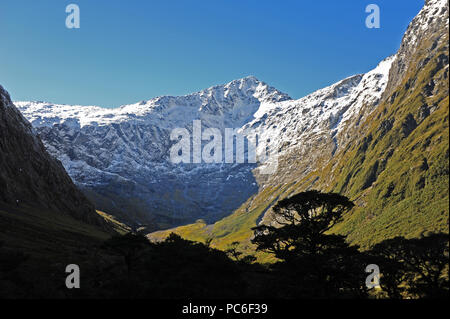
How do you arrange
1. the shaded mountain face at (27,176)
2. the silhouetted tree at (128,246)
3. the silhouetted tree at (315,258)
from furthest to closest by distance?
the shaded mountain face at (27,176) → the silhouetted tree at (128,246) → the silhouetted tree at (315,258)

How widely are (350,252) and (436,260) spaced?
1480 cm

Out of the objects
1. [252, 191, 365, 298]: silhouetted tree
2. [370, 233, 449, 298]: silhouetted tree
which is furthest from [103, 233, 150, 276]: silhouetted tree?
[370, 233, 449, 298]: silhouetted tree

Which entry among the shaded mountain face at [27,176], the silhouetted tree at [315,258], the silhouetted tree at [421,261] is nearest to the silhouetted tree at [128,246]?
the silhouetted tree at [315,258]

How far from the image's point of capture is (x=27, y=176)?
16888 cm

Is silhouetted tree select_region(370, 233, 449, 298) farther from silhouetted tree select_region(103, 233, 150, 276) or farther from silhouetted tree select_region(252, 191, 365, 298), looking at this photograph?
silhouetted tree select_region(103, 233, 150, 276)

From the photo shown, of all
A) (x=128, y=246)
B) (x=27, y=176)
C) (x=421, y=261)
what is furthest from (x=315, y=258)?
(x=27, y=176)

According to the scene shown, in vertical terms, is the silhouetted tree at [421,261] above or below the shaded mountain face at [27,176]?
below

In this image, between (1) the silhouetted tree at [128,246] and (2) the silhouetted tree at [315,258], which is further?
(1) the silhouetted tree at [128,246]

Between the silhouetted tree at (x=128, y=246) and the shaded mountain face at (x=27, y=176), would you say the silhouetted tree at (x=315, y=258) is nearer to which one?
the silhouetted tree at (x=128, y=246)

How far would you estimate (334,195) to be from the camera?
63.2 meters

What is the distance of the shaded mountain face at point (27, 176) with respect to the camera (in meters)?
155

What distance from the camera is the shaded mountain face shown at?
155 m

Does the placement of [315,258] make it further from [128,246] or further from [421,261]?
[128,246]
